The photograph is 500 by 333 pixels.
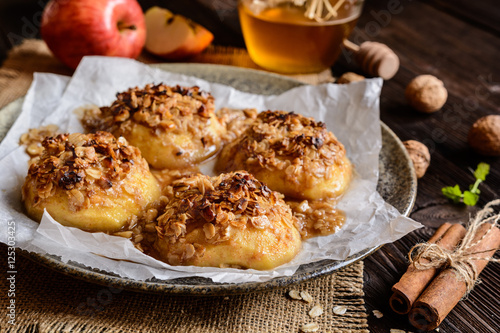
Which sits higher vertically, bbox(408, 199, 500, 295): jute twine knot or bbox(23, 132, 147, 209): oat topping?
bbox(23, 132, 147, 209): oat topping

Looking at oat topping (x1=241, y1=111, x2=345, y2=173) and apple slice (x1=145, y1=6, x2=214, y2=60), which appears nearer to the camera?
oat topping (x1=241, y1=111, x2=345, y2=173)

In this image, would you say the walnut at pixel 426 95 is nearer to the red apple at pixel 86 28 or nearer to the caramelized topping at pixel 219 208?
the caramelized topping at pixel 219 208

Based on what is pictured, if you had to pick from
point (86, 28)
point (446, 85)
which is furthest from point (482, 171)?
point (86, 28)

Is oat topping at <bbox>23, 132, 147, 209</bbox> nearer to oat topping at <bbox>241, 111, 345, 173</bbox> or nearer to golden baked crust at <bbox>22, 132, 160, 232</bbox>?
golden baked crust at <bbox>22, 132, 160, 232</bbox>

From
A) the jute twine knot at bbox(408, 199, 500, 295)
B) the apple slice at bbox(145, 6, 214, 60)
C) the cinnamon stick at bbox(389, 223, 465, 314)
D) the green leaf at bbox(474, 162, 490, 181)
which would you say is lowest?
the apple slice at bbox(145, 6, 214, 60)

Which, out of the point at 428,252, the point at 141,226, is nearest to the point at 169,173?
the point at 141,226

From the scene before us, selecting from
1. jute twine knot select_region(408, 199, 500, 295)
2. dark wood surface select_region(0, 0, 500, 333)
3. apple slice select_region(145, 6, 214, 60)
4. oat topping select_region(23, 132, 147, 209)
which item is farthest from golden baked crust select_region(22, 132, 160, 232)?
apple slice select_region(145, 6, 214, 60)

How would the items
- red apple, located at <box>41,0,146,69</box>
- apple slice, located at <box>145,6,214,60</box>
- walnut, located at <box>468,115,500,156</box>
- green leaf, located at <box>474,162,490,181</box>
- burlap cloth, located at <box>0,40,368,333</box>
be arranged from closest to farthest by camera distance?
burlap cloth, located at <box>0,40,368,333</box> → green leaf, located at <box>474,162,490,181</box> → walnut, located at <box>468,115,500,156</box> → red apple, located at <box>41,0,146,69</box> → apple slice, located at <box>145,6,214,60</box>
